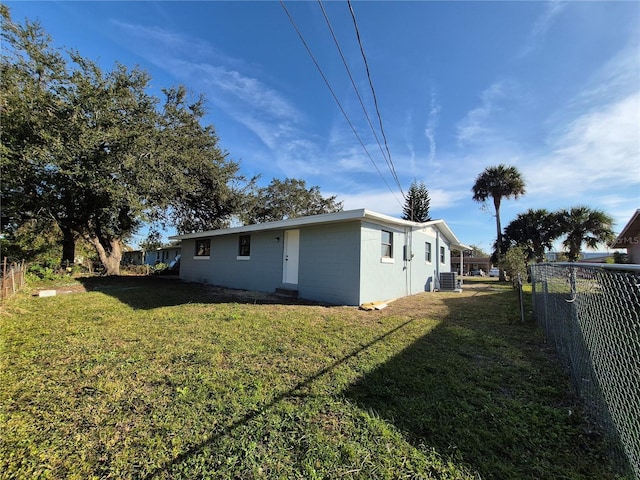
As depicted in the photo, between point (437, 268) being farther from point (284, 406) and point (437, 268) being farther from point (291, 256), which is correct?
point (284, 406)

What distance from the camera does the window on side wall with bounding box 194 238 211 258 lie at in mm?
13625

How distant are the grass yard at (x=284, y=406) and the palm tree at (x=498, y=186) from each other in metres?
19.0

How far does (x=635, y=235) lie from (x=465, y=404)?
14.1m

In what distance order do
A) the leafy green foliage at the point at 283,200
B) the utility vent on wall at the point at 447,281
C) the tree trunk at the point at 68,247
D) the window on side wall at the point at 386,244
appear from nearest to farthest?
the window on side wall at the point at 386,244 → the utility vent on wall at the point at 447,281 → the tree trunk at the point at 68,247 → the leafy green foliage at the point at 283,200

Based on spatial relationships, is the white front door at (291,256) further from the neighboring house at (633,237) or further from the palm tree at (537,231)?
the palm tree at (537,231)

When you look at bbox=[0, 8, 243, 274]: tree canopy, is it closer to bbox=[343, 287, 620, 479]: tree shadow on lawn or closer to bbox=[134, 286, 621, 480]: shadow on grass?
bbox=[134, 286, 621, 480]: shadow on grass

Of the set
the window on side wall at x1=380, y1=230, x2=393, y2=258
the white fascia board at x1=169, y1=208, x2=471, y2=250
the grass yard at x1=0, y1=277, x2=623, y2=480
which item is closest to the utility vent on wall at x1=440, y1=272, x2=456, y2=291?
the white fascia board at x1=169, y1=208, x2=471, y2=250

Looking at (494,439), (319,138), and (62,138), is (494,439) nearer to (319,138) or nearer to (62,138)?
(319,138)

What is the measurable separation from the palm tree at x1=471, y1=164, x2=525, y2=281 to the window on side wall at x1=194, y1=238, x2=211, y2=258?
19.3 metres

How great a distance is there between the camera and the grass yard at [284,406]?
196 cm

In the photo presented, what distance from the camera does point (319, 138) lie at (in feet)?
43.7

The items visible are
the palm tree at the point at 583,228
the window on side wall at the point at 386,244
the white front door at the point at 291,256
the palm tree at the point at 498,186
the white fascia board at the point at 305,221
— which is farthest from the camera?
the palm tree at the point at 498,186


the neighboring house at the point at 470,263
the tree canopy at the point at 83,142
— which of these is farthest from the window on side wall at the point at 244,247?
the neighboring house at the point at 470,263

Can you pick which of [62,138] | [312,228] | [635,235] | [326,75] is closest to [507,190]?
[635,235]
